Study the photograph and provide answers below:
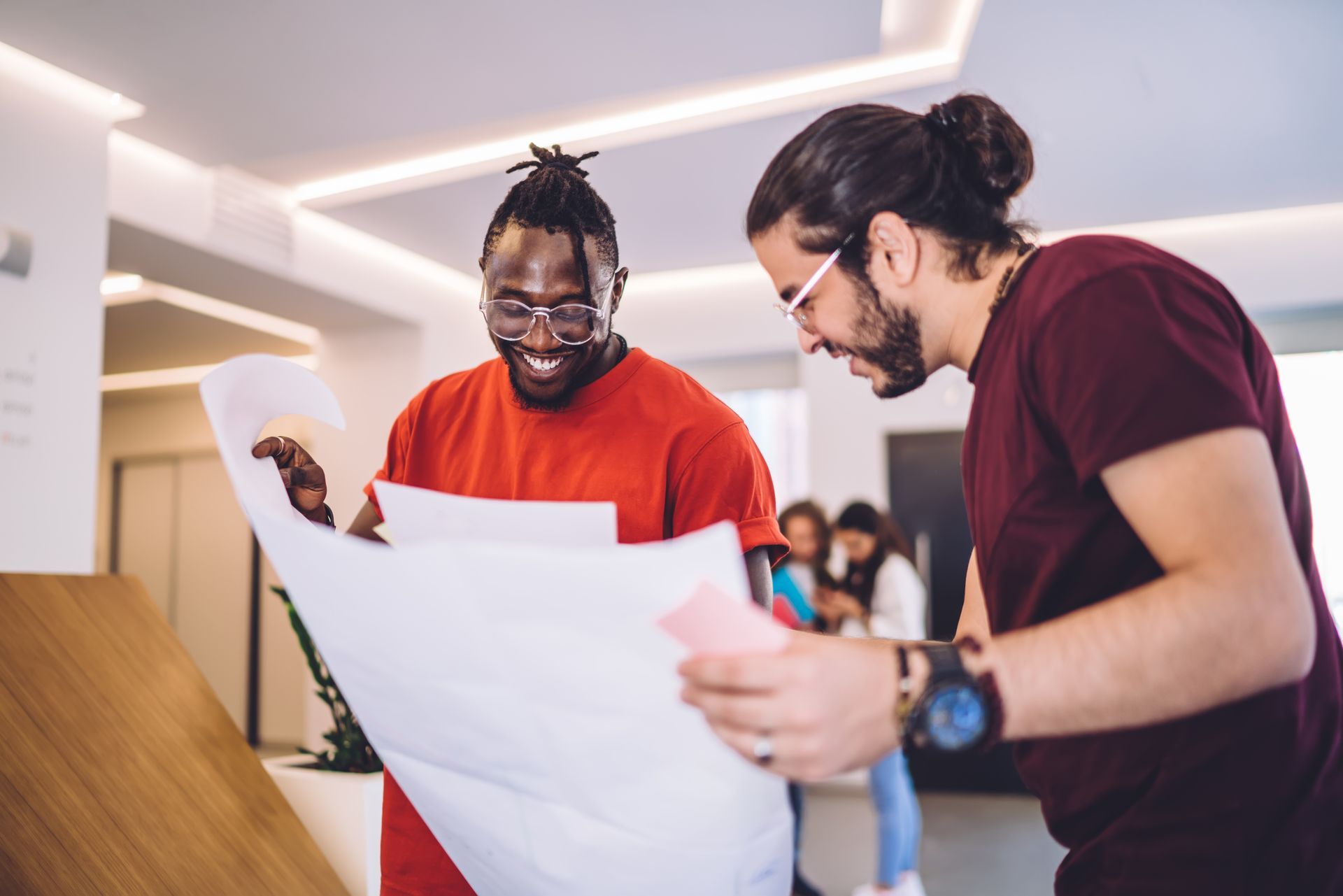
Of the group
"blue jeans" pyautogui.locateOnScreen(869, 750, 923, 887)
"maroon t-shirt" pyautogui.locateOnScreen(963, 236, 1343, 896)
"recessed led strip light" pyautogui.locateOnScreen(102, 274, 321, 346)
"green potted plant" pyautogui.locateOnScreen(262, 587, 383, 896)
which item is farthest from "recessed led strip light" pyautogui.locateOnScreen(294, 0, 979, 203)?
"maroon t-shirt" pyautogui.locateOnScreen(963, 236, 1343, 896)

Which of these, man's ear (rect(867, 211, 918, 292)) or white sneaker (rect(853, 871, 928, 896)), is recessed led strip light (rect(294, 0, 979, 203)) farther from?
white sneaker (rect(853, 871, 928, 896))

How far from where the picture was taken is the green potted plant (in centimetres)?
182

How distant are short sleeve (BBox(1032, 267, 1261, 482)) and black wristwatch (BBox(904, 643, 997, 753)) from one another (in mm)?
167

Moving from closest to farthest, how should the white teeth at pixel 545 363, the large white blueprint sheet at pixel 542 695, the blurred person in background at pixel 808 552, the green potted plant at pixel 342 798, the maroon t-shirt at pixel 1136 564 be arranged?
the large white blueprint sheet at pixel 542 695 < the maroon t-shirt at pixel 1136 564 < the white teeth at pixel 545 363 < the green potted plant at pixel 342 798 < the blurred person in background at pixel 808 552

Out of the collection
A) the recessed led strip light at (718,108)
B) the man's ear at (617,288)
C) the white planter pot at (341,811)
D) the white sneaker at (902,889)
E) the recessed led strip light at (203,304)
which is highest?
the recessed led strip light at (718,108)

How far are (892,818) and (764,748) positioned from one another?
3232mm

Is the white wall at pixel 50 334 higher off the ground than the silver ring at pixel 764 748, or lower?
higher

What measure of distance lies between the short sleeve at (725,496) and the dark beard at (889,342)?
225 mm

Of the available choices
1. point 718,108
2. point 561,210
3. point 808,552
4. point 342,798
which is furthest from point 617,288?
point 808,552

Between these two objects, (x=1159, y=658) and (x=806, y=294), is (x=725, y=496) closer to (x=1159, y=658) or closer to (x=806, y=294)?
(x=806, y=294)

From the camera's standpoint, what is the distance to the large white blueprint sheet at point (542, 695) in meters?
0.52

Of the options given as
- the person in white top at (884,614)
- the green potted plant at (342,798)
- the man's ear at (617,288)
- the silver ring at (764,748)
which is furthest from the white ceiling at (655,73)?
the silver ring at (764,748)

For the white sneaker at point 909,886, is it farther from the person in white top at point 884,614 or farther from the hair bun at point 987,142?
the hair bun at point 987,142

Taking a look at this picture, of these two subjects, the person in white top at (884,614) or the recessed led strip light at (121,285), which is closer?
the person in white top at (884,614)
